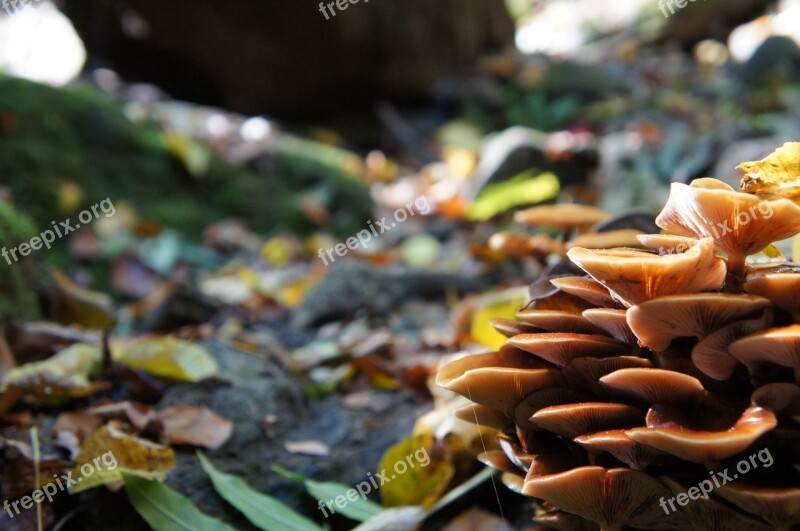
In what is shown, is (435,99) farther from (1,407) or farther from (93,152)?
(1,407)

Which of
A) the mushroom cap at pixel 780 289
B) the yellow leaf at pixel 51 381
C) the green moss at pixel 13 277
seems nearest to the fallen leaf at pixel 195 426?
the yellow leaf at pixel 51 381

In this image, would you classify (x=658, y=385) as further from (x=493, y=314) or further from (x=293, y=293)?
(x=293, y=293)

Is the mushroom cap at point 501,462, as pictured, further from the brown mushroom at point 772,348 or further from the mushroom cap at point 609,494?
the brown mushroom at point 772,348

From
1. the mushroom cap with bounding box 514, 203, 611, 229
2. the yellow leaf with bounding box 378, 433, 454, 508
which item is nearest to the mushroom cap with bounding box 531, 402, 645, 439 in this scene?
the yellow leaf with bounding box 378, 433, 454, 508

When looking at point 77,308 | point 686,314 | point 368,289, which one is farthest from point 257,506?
point 368,289

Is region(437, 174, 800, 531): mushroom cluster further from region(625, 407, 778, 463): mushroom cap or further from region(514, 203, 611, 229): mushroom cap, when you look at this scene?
region(514, 203, 611, 229): mushroom cap
